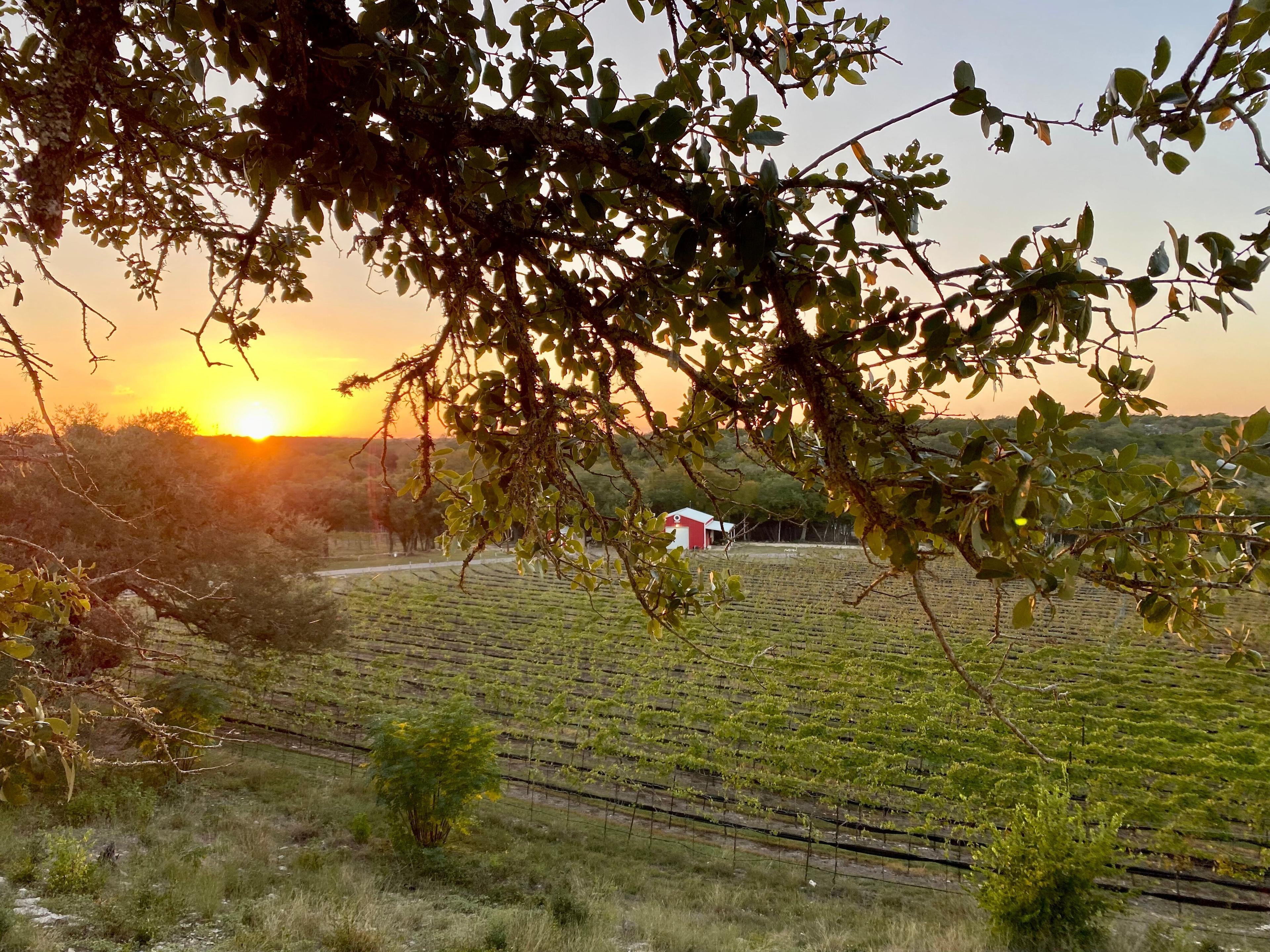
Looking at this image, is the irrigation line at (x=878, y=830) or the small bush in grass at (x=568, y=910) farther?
the irrigation line at (x=878, y=830)

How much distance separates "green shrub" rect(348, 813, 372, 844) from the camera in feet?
30.5

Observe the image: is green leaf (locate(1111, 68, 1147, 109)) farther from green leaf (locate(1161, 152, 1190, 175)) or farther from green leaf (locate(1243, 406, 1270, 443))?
green leaf (locate(1243, 406, 1270, 443))

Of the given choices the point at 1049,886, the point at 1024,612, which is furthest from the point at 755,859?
the point at 1024,612

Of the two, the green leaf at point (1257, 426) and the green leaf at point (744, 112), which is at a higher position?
the green leaf at point (744, 112)

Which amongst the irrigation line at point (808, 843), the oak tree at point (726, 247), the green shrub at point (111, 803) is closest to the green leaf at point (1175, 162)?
the oak tree at point (726, 247)

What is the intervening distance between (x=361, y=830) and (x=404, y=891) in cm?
157

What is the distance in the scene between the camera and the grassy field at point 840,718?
10008 millimetres

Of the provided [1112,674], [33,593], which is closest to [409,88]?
[33,593]

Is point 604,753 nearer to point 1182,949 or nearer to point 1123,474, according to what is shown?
point 1182,949

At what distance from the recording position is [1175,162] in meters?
0.77

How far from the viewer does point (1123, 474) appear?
2.83ft

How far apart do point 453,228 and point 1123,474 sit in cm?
112

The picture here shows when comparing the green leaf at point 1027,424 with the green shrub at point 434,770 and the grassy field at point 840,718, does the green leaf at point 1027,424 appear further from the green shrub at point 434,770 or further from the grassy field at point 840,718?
the green shrub at point 434,770

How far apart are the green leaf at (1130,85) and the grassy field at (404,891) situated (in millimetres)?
7259
